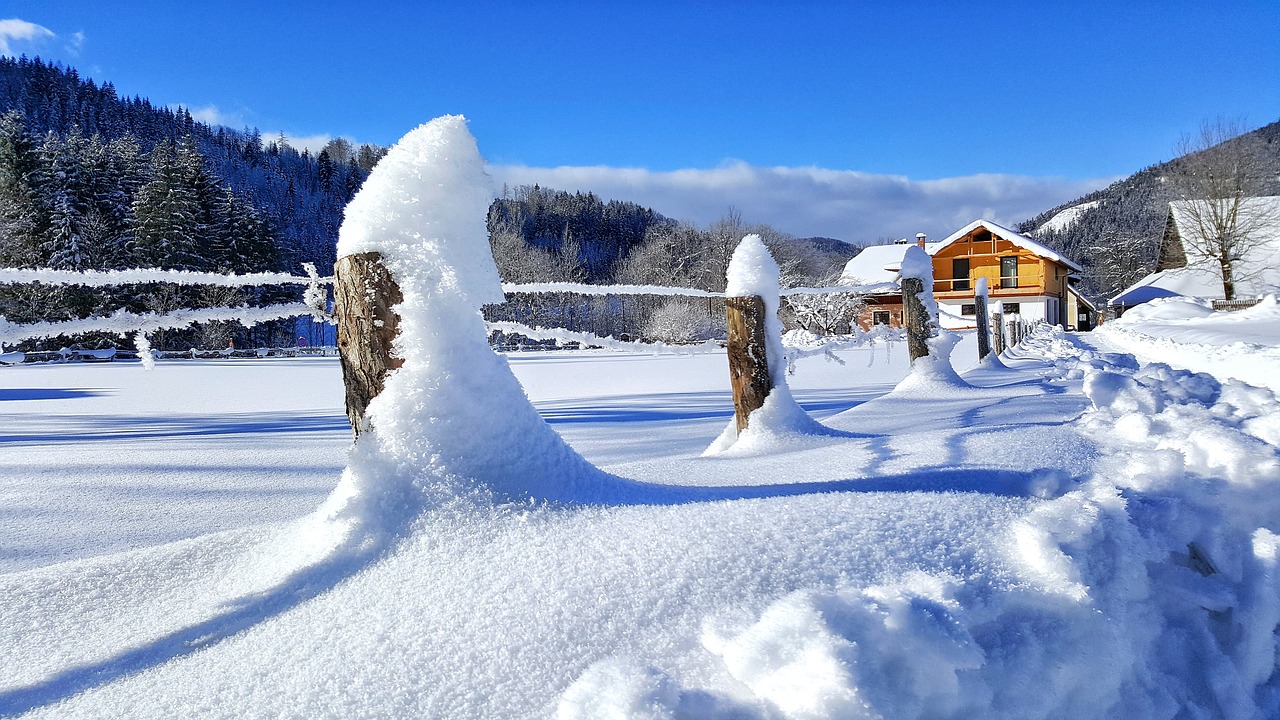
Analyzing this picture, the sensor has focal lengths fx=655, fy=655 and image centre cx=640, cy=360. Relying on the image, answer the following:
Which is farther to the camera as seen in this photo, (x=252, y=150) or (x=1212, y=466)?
(x=252, y=150)

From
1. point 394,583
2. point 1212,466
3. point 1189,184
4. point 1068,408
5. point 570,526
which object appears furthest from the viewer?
point 1189,184

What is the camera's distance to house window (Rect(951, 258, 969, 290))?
A: 36.7 metres

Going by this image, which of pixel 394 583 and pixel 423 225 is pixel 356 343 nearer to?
pixel 423 225

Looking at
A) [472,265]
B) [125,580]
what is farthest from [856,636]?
[125,580]

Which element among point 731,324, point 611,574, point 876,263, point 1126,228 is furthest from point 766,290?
point 1126,228

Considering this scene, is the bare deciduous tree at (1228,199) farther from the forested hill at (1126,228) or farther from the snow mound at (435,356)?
the snow mound at (435,356)

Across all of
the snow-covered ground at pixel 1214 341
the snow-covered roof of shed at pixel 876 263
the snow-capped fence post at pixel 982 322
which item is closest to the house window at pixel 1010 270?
the snow-covered roof of shed at pixel 876 263

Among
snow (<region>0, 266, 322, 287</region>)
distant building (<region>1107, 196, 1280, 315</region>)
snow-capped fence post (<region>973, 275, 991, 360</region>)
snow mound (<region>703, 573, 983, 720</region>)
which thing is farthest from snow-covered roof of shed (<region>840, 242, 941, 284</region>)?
snow mound (<region>703, 573, 983, 720</region>)

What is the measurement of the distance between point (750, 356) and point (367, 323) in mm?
2344

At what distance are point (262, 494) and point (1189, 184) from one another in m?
40.1

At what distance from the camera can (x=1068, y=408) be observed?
14.5 ft

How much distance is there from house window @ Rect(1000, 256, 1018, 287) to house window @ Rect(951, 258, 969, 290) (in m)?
1.78

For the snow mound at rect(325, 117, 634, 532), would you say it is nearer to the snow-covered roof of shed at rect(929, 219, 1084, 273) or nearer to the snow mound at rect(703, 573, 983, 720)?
the snow mound at rect(703, 573, 983, 720)

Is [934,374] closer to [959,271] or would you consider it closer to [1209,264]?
[959,271]
